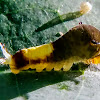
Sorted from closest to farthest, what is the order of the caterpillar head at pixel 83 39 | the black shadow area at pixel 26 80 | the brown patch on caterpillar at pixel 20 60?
the black shadow area at pixel 26 80, the brown patch on caterpillar at pixel 20 60, the caterpillar head at pixel 83 39

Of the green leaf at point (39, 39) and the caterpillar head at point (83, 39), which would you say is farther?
the caterpillar head at point (83, 39)

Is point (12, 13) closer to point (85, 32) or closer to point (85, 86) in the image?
point (85, 32)

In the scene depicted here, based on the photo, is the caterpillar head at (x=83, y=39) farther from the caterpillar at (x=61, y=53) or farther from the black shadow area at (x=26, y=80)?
the black shadow area at (x=26, y=80)

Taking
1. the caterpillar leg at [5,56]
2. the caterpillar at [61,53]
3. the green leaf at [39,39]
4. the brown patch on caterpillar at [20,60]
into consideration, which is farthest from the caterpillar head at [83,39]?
the caterpillar leg at [5,56]

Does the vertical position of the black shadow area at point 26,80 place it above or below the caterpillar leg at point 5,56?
below

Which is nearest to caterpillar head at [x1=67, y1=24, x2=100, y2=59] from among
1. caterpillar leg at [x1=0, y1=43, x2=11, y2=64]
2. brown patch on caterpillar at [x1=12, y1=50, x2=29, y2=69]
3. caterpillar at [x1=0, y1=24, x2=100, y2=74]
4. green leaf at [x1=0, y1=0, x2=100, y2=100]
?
caterpillar at [x1=0, y1=24, x2=100, y2=74]

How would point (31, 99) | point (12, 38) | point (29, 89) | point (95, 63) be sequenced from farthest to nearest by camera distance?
point (95, 63)
point (12, 38)
point (29, 89)
point (31, 99)

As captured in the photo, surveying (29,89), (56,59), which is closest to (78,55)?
(56,59)

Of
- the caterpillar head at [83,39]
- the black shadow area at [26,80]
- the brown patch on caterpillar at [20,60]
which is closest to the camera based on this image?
the black shadow area at [26,80]

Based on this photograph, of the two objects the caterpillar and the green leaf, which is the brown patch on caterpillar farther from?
the green leaf
